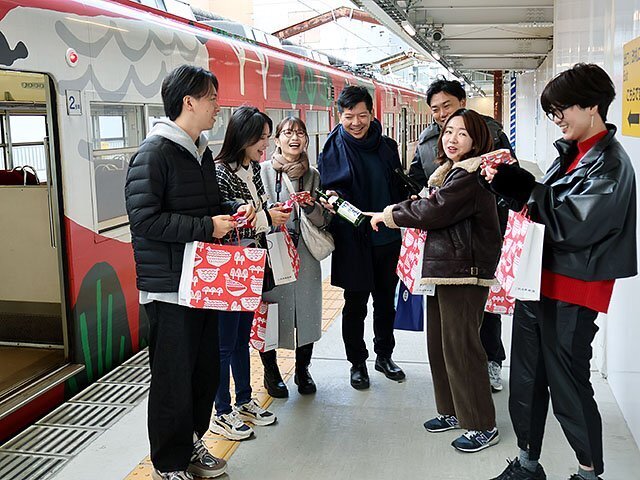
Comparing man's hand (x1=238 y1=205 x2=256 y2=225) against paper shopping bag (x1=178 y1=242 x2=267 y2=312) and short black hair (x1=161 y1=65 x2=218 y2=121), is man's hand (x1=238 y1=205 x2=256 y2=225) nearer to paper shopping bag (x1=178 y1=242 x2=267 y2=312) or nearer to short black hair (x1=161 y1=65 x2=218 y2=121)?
paper shopping bag (x1=178 y1=242 x2=267 y2=312)

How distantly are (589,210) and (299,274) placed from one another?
6.06 feet

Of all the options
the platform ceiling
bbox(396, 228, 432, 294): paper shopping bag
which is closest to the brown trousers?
bbox(396, 228, 432, 294): paper shopping bag

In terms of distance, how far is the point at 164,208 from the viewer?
9.30 feet

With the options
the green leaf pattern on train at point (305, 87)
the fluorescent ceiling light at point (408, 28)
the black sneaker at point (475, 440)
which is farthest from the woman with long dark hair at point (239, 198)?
the fluorescent ceiling light at point (408, 28)

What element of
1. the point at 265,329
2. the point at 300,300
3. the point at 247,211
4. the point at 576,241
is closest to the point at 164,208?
the point at 247,211

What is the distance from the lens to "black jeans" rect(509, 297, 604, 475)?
264 cm

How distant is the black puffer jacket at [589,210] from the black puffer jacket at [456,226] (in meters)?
0.47

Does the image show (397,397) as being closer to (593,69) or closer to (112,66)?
(593,69)

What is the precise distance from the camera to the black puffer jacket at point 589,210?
247 centimetres

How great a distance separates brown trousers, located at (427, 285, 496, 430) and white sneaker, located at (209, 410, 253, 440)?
103 cm

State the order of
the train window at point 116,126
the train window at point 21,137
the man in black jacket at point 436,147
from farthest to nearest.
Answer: the train window at point 21,137, the train window at point 116,126, the man in black jacket at point 436,147

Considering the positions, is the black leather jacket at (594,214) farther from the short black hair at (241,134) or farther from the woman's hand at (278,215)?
the short black hair at (241,134)

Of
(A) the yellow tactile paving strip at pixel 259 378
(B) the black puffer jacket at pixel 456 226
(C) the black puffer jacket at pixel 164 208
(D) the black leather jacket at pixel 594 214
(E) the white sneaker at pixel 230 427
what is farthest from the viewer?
(E) the white sneaker at pixel 230 427

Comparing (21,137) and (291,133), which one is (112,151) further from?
(21,137)
